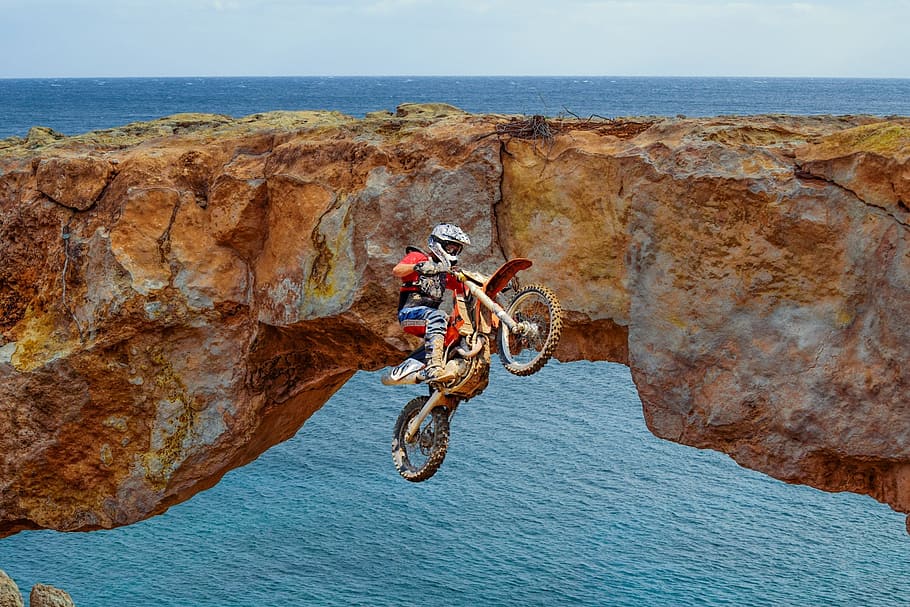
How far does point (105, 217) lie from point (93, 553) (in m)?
10.3

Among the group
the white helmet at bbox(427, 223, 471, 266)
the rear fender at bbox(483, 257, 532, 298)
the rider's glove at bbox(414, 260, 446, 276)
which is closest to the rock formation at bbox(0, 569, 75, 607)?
the rider's glove at bbox(414, 260, 446, 276)

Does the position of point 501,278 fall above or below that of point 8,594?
above

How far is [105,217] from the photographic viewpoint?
1356cm

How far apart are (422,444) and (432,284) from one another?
1568 mm

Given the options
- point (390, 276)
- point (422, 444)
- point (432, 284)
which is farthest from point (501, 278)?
point (390, 276)

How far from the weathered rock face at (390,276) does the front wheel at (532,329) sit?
2190 millimetres

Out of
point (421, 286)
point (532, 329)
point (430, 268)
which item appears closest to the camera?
point (532, 329)

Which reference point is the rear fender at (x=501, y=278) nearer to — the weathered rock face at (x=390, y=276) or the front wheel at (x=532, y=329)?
the front wheel at (x=532, y=329)

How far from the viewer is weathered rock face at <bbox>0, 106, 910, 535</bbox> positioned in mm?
10602

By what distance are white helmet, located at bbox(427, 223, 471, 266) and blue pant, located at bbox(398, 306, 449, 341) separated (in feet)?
1.57

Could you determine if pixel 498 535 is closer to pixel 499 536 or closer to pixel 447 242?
pixel 499 536

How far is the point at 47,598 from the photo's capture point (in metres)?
14.6

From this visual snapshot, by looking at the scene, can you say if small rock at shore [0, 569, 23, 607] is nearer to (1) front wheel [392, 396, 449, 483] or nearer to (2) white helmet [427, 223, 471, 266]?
(1) front wheel [392, 396, 449, 483]

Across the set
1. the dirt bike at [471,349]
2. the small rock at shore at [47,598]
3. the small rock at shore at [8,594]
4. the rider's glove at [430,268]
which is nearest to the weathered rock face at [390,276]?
the small rock at shore at [8,594]
